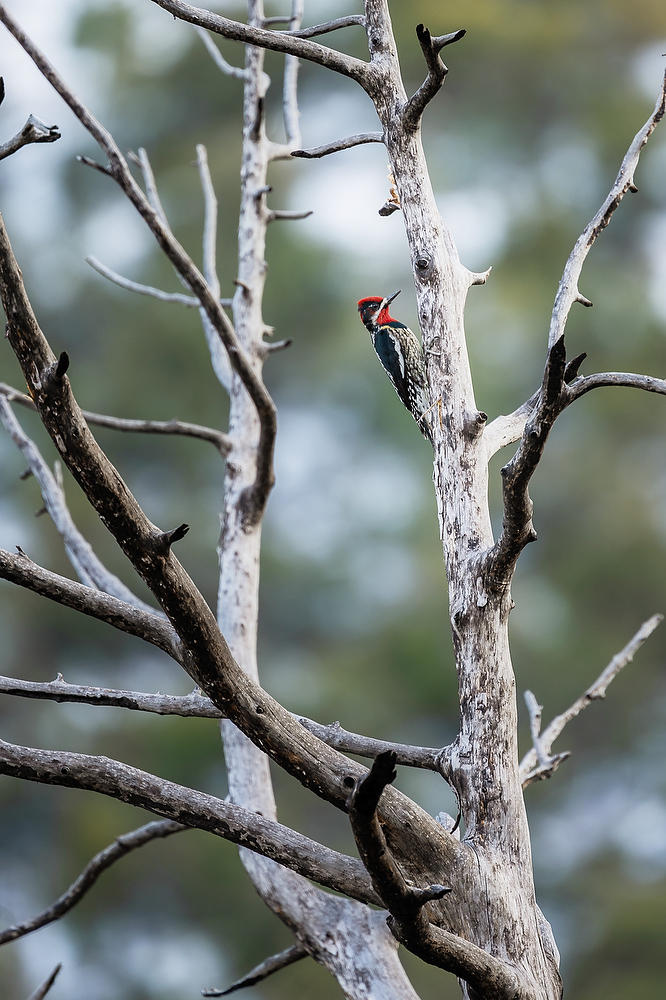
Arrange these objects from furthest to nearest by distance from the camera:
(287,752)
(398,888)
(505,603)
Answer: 1. (505,603)
2. (287,752)
3. (398,888)

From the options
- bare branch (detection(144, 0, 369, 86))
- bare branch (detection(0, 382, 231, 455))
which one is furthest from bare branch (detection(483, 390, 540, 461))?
bare branch (detection(0, 382, 231, 455))

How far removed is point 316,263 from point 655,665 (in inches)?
128

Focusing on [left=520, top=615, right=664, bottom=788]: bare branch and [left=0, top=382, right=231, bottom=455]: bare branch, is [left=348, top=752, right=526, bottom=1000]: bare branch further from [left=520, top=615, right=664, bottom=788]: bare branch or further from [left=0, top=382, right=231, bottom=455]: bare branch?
[left=0, top=382, right=231, bottom=455]: bare branch

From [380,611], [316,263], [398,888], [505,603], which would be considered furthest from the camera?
[316,263]

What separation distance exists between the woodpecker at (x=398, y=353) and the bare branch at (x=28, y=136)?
117 centimetres

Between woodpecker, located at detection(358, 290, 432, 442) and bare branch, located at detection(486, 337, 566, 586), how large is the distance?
83 centimetres

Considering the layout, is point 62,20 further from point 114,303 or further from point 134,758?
point 134,758

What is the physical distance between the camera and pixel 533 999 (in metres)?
1.20

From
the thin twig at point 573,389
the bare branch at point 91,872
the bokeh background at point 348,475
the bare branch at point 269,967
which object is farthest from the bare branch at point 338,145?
the bokeh background at point 348,475

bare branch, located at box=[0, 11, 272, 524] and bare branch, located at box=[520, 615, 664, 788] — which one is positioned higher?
bare branch, located at box=[0, 11, 272, 524]

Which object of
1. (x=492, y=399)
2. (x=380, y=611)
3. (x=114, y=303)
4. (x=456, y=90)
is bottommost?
(x=380, y=611)

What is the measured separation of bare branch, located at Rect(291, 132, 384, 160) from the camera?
150 centimetres

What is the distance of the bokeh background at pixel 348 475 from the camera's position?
541cm

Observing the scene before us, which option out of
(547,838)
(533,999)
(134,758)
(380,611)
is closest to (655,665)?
(547,838)
